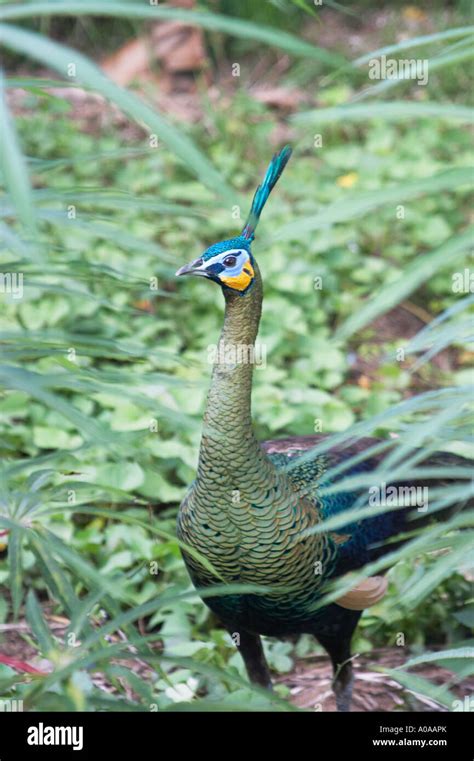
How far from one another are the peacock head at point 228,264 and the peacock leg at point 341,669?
0.82 metres

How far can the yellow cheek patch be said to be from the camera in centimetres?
207

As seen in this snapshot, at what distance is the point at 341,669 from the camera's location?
94.7 inches

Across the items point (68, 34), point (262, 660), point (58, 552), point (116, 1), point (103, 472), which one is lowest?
point (262, 660)

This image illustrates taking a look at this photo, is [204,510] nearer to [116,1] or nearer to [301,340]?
[116,1]

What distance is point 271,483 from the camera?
2.12 m

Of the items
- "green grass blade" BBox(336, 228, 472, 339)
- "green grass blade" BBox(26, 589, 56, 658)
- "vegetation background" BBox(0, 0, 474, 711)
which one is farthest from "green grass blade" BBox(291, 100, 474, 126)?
"green grass blade" BBox(26, 589, 56, 658)

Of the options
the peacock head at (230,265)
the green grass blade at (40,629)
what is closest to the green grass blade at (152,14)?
the peacock head at (230,265)

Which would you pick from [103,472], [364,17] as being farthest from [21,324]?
[364,17]

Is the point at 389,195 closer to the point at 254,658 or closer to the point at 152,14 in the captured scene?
the point at 152,14

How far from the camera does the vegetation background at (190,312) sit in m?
1.44

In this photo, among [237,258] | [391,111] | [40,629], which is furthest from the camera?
[237,258]

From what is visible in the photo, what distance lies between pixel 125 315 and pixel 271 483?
181cm

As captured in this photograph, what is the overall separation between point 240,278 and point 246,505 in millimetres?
432

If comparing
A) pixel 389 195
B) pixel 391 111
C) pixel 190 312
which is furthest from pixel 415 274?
pixel 190 312
